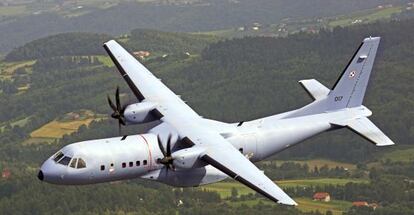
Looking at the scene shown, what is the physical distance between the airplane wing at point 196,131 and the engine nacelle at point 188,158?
→ 0.72 meters

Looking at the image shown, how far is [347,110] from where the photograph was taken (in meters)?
93.2

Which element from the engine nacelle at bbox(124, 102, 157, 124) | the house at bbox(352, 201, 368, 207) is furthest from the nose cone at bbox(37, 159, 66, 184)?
the house at bbox(352, 201, 368, 207)

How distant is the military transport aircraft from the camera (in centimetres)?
7456

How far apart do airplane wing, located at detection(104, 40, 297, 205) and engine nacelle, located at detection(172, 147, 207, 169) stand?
0.72 metres

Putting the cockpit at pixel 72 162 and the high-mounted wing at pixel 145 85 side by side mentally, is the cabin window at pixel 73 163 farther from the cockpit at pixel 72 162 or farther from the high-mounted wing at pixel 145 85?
the high-mounted wing at pixel 145 85

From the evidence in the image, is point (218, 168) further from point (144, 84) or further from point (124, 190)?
point (124, 190)

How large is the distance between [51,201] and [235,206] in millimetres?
45758

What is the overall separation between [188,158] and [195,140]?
4.05 m

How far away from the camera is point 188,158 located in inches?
2960

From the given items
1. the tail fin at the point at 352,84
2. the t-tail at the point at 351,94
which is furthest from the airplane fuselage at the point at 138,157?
the tail fin at the point at 352,84

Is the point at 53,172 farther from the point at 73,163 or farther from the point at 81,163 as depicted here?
the point at 81,163

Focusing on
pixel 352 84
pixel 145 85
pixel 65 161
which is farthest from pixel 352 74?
pixel 65 161

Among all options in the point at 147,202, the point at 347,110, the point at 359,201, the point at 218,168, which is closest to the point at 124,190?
the point at 147,202

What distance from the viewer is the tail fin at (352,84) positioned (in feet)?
302
